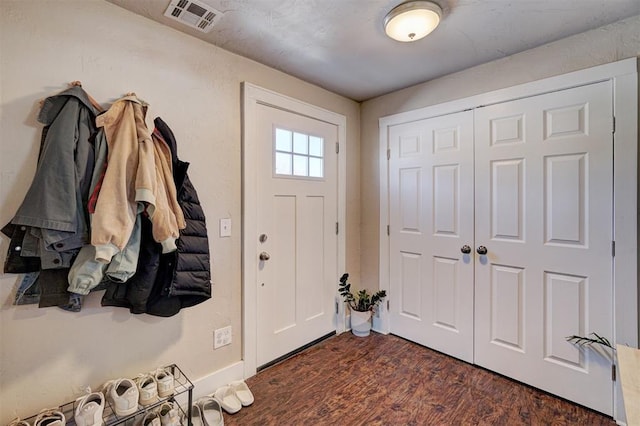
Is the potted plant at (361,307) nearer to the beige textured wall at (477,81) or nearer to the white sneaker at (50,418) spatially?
the beige textured wall at (477,81)

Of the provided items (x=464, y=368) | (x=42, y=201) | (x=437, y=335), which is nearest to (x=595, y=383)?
(x=464, y=368)

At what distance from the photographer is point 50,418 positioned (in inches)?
50.4

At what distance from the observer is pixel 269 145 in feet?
7.23

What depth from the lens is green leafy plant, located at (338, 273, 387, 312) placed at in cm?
274

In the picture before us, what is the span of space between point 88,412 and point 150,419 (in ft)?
1.15

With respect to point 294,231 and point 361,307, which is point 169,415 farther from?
point 361,307

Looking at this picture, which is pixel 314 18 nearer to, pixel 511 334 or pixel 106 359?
pixel 106 359

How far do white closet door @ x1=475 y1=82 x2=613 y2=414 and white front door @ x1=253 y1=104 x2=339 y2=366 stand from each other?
3.94 feet

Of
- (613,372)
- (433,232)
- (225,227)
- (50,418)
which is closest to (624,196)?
(613,372)

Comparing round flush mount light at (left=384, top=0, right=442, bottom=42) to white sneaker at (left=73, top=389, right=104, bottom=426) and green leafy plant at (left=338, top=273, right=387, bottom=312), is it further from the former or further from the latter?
white sneaker at (left=73, top=389, right=104, bottom=426)

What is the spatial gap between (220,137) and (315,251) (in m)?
1.20

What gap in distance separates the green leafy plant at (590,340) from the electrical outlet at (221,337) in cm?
216

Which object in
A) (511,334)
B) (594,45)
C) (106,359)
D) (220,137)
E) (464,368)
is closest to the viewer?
(106,359)

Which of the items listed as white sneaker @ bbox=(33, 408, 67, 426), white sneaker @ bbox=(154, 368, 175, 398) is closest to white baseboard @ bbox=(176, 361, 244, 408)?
white sneaker @ bbox=(154, 368, 175, 398)
